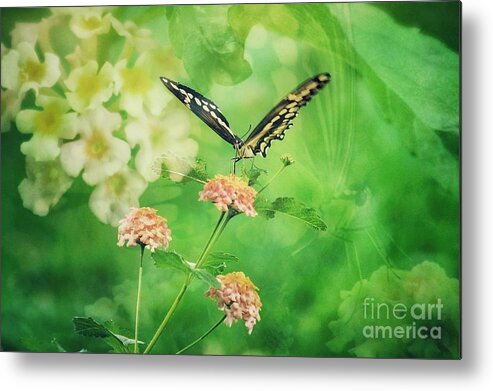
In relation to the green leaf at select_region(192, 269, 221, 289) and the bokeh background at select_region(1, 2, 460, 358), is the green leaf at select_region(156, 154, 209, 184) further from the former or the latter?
the green leaf at select_region(192, 269, 221, 289)

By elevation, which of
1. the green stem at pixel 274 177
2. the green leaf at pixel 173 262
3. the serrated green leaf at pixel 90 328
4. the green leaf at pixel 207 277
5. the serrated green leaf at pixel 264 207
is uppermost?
the green stem at pixel 274 177

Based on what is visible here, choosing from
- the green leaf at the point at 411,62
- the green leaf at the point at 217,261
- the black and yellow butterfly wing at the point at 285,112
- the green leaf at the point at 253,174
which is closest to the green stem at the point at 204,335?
the green leaf at the point at 217,261

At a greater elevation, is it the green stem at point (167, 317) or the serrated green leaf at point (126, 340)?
the green stem at point (167, 317)

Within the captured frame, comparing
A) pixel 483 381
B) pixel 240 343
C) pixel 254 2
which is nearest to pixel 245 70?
pixel 254 2

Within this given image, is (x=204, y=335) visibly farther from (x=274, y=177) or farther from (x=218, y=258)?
(x=274, y=177)

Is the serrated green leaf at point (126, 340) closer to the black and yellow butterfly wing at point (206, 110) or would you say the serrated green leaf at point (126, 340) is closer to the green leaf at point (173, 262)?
the green leaf at point (173, 262)

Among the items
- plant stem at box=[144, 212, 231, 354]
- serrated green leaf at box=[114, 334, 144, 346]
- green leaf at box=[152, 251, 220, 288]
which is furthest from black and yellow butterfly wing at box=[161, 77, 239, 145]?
serrated green leaf at box=[114, 334, 144, 346]
